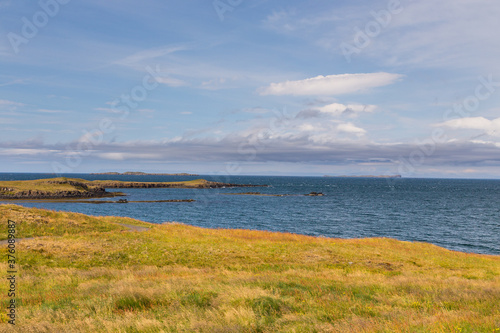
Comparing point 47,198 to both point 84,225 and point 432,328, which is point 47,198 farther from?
point 432,328

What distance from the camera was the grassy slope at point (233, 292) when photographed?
8.12 metres

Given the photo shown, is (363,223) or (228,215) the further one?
(228,215)

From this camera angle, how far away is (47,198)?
103 m

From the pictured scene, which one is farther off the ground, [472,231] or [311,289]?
[311,289]

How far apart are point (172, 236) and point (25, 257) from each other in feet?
41.3

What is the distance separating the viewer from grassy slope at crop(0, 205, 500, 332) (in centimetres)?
812

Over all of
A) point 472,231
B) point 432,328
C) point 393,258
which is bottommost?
point 472,231

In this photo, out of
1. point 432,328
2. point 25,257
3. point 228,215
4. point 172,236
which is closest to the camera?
point 432,328

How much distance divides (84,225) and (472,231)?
63.2m

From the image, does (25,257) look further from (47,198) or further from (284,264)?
(47,198)

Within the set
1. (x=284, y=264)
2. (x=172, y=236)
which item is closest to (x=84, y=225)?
(x=172, y=236)

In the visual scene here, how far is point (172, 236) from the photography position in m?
31.8

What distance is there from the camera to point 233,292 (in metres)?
11.5

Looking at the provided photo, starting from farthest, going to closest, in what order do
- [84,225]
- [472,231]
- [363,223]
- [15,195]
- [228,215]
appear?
[15,195], [228,215], [363,223], [472,231], [84,225]
